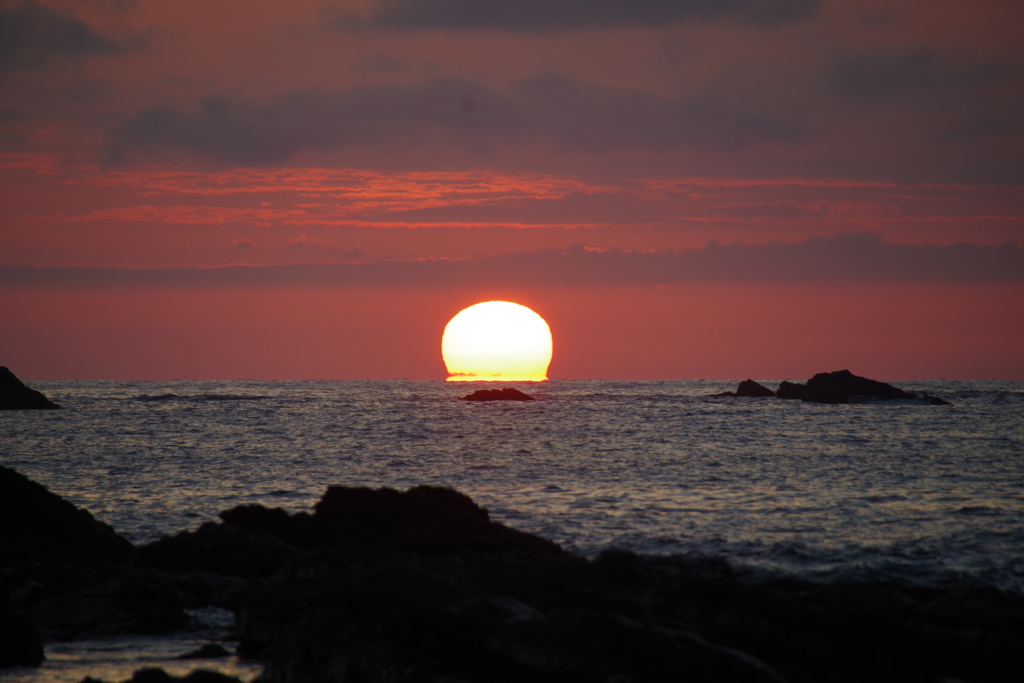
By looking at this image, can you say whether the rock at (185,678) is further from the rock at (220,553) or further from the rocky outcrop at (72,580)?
the rock at (220,553)

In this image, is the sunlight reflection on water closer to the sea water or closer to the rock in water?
the sea water

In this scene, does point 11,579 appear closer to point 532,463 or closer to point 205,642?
point 205,642

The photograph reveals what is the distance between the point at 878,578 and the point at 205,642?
12.6m

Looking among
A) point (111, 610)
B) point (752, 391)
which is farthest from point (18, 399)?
point (111, 610)

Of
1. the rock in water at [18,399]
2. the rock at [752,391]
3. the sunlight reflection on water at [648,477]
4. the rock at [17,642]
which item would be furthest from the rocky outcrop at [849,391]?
the rock at [17,642]

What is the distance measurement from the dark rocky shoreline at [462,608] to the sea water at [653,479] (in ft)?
12.1

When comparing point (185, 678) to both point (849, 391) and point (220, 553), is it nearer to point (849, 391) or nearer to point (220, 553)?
point (220, 553)

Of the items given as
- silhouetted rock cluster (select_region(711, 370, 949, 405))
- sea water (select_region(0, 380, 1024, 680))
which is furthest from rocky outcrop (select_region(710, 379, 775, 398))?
sea water (select_region(0, 380, 1024, 680))

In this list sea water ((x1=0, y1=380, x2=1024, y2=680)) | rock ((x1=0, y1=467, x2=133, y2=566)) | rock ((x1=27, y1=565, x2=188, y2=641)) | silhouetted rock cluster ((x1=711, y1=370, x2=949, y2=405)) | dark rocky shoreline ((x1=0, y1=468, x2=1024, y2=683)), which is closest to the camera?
dark rocky shoreline ((x1=0, y1=468, x2=1024, y2=683))

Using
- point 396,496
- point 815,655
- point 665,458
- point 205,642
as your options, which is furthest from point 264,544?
point 665,458

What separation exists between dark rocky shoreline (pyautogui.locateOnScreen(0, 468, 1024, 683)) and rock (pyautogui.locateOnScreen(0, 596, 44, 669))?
3 cm

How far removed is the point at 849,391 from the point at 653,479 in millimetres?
89122

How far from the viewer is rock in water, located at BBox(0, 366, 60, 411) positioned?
103 metres

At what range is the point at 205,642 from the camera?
13.8 m
